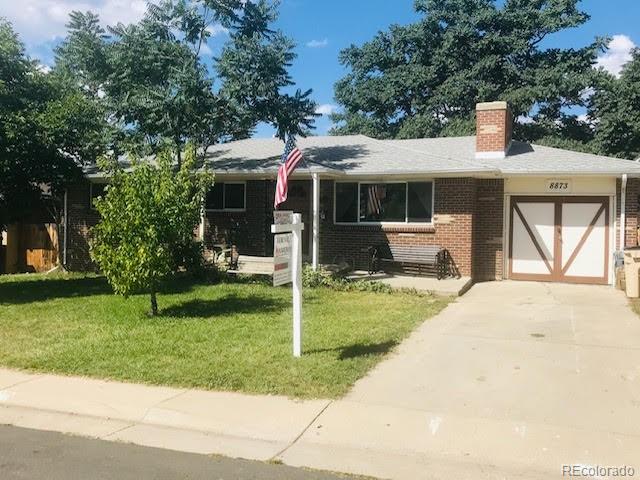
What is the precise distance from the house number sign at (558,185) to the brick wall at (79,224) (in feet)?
41.7

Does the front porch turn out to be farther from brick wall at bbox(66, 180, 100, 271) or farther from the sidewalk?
the sidewalk

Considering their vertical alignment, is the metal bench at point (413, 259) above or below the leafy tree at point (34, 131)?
below

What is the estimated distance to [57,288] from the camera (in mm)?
13859

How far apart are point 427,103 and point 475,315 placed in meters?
24.9

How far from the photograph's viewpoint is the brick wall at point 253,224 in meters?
16.5

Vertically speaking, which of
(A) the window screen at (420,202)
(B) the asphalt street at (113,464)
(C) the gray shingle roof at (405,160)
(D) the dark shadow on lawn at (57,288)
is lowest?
(B) the asphalt street at (113,464)

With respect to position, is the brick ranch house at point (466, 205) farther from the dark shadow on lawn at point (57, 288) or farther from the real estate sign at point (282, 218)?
the real estate sign at point (282, 218)

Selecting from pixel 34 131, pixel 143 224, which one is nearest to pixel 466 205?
pixel 143 224

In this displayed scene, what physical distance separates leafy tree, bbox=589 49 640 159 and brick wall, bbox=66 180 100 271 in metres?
23.1

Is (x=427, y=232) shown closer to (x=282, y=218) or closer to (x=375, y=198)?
(x=375, y=198)

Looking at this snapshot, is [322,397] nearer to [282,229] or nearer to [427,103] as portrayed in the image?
[282,229]

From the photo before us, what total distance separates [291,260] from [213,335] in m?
1.89

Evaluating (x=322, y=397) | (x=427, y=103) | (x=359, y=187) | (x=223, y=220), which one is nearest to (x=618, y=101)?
(x=427, y=103)

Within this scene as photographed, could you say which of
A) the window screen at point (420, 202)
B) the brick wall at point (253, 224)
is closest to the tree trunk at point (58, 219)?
the brick wall at point (253, 224)
